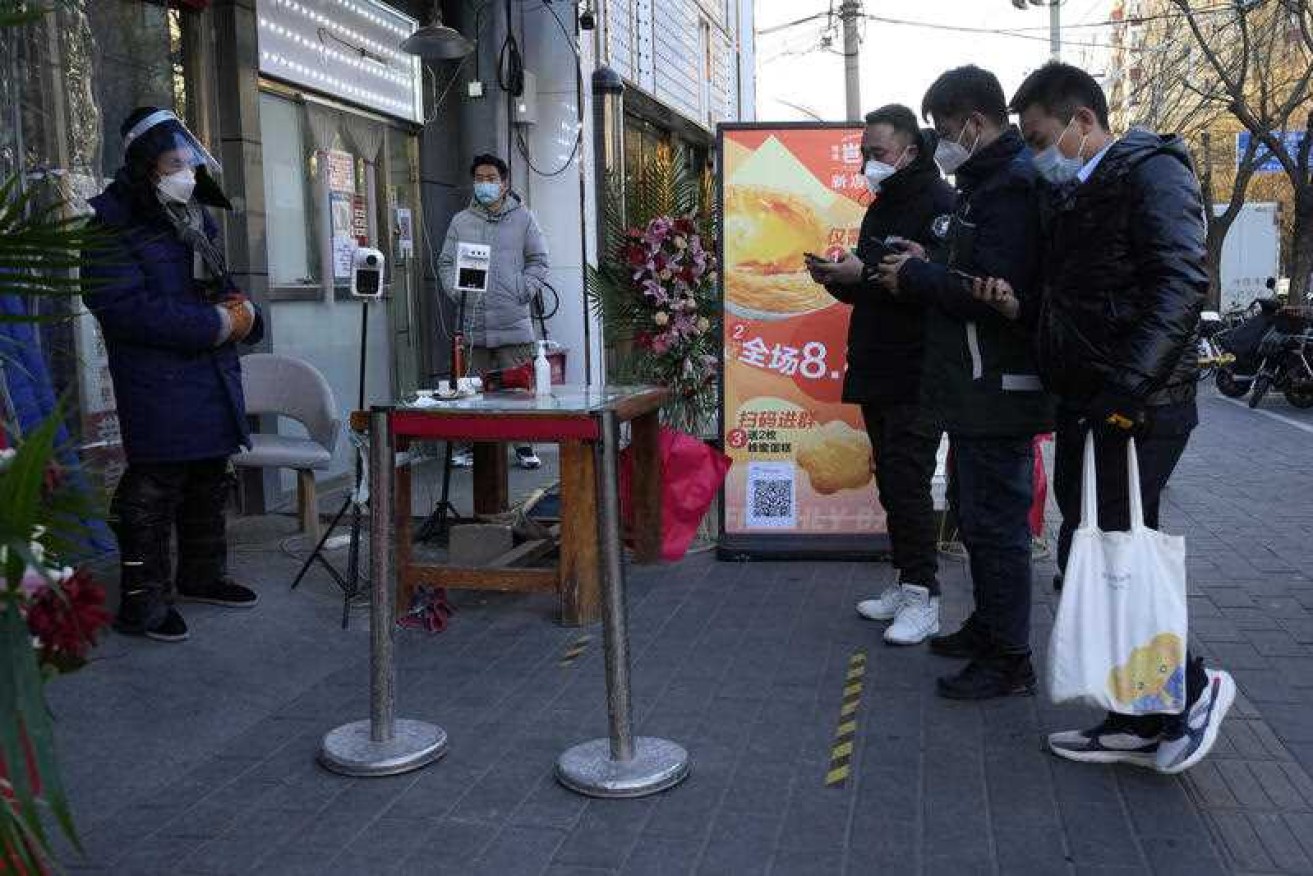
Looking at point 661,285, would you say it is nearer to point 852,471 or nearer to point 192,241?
point 852,471

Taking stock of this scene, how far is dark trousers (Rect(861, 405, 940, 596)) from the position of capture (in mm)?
4980

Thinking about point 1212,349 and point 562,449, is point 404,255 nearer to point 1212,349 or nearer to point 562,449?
point 562,449

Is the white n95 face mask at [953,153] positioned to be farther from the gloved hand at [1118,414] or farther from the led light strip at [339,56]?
the led light strip at [339,56]

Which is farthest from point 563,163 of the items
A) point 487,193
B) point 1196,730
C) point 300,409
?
point 1196,730

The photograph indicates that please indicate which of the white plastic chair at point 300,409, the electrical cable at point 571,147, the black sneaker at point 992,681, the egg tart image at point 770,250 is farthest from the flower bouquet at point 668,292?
the electrical cable at point 571,147

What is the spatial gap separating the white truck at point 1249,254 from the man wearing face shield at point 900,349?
947 inches

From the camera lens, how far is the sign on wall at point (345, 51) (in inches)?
304

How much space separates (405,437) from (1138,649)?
2.67 m

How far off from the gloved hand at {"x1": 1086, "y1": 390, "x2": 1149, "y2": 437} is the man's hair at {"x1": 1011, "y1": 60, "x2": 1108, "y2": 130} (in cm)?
82

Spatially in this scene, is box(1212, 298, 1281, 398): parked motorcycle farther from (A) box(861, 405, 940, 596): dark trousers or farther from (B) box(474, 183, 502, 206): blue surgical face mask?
(A) box(861, 405, 940, 596): dark trousers

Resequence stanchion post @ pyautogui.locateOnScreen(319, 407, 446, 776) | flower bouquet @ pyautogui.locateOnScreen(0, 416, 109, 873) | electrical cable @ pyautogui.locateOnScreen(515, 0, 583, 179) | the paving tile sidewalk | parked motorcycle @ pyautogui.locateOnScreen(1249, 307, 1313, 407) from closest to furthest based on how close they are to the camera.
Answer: flower bouquet @ pyautogui.locateOnScreen(0, 416, 109, 873)
the paving tile sidewalk
stanchion post @ pyautogui.locateOnScreen(319, 407, 446, 776)
electrical cable @ pyautogui.locateOnScreen(515, 0, 583, 179)
parked motorcycle @ pyautogui.locateOnScreen(1249, 307, 1313, 407)

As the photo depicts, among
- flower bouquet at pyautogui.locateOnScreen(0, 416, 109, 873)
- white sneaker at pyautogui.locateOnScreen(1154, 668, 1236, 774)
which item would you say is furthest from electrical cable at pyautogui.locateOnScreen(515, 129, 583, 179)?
flower bouquet at pyautogui.locateOnScreen(0, 416, 109, 873)

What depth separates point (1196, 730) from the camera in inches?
138

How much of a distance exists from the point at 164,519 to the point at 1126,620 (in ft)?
Result: 11.8
